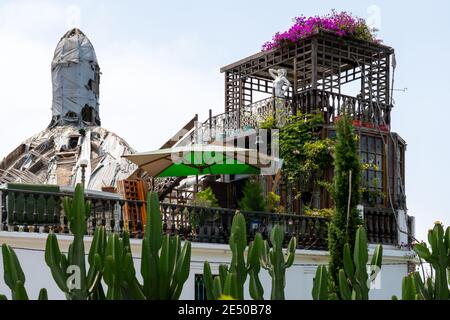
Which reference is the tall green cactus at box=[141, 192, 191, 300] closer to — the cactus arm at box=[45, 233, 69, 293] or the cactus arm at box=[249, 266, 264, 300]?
the cactus arm at box=[45, 233, 69, 293]

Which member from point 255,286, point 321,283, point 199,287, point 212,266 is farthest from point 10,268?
point 212,266

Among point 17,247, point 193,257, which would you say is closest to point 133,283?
point 17,247

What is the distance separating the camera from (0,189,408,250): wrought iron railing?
18469 millimetres

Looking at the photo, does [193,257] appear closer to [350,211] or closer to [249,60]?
[350,211]

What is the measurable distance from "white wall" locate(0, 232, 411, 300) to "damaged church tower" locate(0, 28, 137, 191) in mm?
14522

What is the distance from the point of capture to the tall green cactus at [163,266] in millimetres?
11828

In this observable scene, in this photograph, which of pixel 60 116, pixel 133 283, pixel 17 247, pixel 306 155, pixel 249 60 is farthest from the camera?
pixel 60 116

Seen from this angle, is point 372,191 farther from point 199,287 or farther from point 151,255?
point 151,255

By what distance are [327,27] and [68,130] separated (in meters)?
15.0

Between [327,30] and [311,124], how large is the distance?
250 cm

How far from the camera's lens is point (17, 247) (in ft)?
59.0

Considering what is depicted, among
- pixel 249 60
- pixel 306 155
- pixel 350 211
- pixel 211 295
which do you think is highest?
pixel 249 60

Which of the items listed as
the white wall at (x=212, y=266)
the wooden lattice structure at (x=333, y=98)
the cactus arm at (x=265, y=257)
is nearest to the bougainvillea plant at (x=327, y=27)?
the wooden lattice structure at (x=333, y=98)

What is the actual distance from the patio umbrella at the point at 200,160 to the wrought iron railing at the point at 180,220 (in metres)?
1.49
